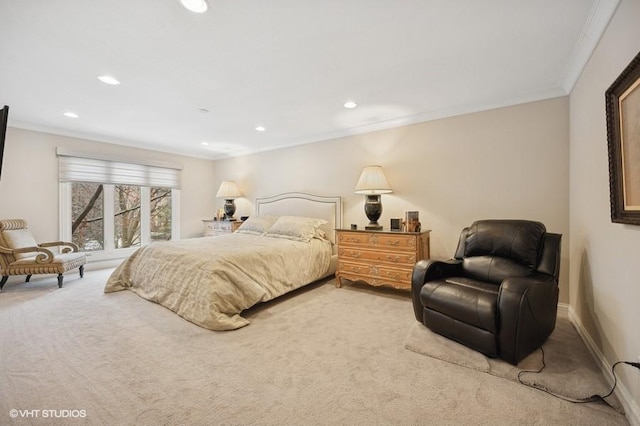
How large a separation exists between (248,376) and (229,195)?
163 inches

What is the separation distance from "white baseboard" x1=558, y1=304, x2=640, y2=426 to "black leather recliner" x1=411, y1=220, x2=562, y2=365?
0.85 feet

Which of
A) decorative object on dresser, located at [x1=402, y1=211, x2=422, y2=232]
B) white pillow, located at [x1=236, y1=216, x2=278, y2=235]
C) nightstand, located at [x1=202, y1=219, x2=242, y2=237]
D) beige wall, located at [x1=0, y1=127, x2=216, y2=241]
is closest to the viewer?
decorative object on dresser, located at [x1=402, y1=211, x2=422, y2=232]

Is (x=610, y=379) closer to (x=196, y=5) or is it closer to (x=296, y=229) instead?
(x=296, y=229)

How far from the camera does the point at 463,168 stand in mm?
3326

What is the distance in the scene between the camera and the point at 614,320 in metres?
1.66

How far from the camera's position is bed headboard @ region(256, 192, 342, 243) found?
4340 mm

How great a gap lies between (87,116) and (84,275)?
2.42 metres

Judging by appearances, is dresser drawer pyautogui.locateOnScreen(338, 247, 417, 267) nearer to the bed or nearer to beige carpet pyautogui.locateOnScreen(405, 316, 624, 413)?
the bed

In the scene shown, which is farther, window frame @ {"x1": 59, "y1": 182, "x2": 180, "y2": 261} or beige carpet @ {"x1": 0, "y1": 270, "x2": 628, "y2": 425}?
window frame @ {"x1": 59, "y1": 182, "x2": 180, "y2": 261}

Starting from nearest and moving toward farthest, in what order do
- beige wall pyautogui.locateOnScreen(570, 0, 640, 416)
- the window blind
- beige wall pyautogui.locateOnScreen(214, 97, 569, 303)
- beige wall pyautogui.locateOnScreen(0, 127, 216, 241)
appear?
beige wall pyautogui.locateOnScreen(570, 0, 640, 416)
beige wall pyautogui.locateOnScreen(214, 97, 569, 303)
beige wall pyautogui.locateOnScreen(0, 127, 216, 241)
the window blind

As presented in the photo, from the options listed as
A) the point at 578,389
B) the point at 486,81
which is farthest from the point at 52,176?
the point at 578,389

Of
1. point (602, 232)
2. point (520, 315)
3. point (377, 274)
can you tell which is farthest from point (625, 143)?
point (377, 274)

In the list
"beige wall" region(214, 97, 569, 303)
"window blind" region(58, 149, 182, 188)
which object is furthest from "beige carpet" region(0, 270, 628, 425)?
"window blind" region(58, 149, 182, 188)

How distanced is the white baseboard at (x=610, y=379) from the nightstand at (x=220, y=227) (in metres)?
4.96
